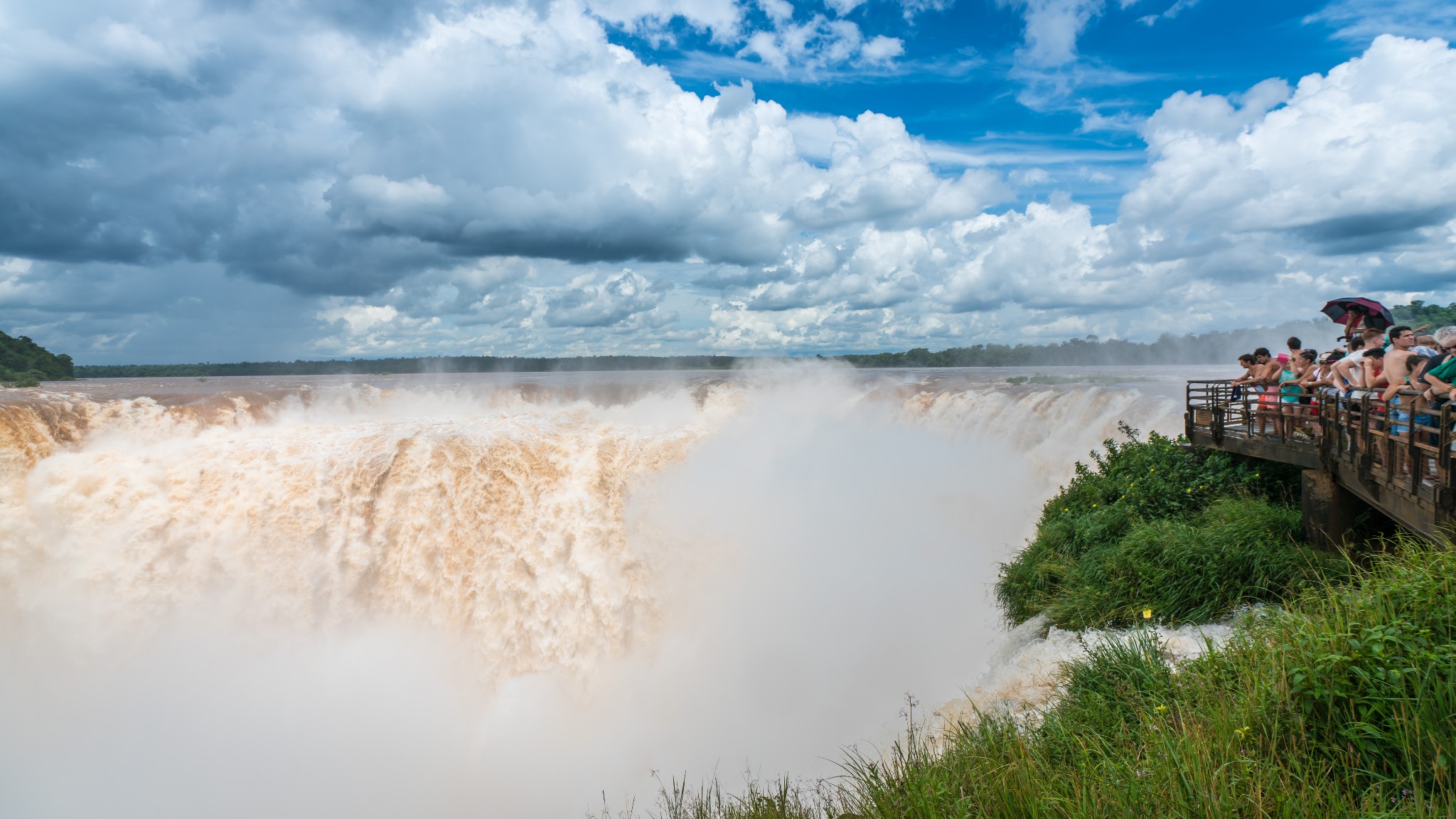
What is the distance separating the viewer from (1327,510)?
354 inches

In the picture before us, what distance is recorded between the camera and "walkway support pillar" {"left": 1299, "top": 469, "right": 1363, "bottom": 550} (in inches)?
351

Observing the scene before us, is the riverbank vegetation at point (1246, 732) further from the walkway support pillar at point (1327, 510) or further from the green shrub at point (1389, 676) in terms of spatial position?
the walkway support pillar at point (1327, 510)

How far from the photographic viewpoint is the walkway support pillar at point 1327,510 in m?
8.92

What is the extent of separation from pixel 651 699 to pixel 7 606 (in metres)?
17.9

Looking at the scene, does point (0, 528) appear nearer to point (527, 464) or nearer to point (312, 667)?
point (312, 667)

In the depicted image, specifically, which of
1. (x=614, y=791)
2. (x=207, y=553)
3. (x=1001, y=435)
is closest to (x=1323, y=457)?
(x=614, y=791)

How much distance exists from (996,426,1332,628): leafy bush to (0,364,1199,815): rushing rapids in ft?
13.0

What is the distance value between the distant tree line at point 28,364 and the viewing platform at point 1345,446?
87659 mm

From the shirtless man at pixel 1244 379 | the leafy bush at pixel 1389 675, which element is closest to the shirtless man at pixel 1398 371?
the leafy bush at pixel 1389 675

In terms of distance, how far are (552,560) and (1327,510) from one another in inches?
736

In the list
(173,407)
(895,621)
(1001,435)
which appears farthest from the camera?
(173,407)

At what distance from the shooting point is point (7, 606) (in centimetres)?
2042

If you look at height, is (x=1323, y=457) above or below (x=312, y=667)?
above

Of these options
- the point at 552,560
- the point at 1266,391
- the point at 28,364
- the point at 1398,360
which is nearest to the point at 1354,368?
the point at 1398,360
